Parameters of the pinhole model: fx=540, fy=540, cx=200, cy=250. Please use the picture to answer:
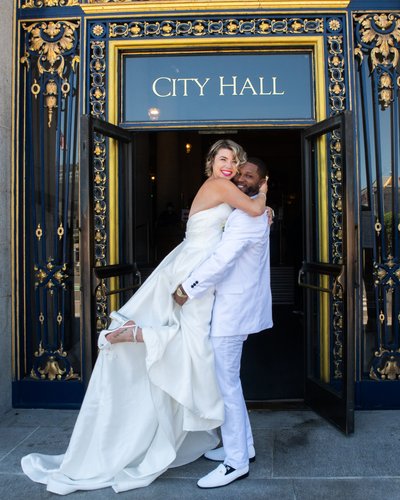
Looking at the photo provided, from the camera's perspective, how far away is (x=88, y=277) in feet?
13.5

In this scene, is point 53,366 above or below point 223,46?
below

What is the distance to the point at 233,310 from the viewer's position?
3.54 meters

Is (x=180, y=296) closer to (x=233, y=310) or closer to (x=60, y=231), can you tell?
(x=233, y=310)

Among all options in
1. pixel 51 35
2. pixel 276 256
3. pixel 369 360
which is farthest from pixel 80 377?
pixel 276 256

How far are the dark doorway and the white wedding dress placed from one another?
1.75 m

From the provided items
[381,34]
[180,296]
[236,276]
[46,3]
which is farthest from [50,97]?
[381,34]

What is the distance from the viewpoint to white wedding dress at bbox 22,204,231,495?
11.4 ft

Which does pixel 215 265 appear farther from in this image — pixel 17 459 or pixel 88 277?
pixel 17 459

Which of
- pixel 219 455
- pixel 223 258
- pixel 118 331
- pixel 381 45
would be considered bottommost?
pixel 219 455

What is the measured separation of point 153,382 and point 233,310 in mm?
696

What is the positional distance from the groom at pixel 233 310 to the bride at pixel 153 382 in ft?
0.25

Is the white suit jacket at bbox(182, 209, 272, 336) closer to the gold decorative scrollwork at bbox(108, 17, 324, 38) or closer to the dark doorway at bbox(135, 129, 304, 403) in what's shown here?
the dark doorway at bbox(135, 129, 304, 403)

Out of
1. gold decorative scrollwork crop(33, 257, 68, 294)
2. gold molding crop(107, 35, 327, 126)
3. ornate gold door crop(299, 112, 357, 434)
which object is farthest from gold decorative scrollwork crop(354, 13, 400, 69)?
gold decorative scrollwork crop(33, 257, 68, 294)

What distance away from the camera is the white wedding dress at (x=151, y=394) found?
3.47 meters
